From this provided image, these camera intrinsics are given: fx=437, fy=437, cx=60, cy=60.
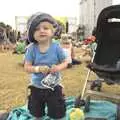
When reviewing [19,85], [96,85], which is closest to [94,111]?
[96,85]

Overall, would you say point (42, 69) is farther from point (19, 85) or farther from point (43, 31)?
point (19, 85)

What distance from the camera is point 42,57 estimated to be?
373 centimetres

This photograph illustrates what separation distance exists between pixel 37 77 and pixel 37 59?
154mm

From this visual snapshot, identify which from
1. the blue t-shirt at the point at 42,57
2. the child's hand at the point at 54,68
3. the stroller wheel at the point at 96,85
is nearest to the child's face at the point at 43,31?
the blue t-shirt at the point at 42,57

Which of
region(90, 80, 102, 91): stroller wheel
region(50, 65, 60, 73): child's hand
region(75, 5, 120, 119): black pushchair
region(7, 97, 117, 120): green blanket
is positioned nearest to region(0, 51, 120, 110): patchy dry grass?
region(90, 80, 102, 91): stroller wheel

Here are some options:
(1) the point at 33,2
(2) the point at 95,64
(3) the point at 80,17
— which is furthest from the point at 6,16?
(2) the point at 95,64

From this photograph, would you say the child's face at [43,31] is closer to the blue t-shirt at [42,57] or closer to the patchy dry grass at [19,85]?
the blue t-shirt at [42,57]

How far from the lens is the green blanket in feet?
15.0

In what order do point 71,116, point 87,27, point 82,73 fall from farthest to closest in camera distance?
point 87,27 < point 82,73 < point 71,116

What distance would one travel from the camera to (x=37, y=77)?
12.3 feet

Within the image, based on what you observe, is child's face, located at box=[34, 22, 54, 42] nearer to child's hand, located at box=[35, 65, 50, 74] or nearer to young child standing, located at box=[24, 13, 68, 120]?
young child standing, located at box=[24, 13, 68, 120]

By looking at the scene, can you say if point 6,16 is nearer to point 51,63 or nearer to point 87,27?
point 87,27

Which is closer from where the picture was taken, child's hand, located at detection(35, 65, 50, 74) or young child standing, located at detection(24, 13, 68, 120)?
child's hand, located at detection(35, 65, 50, 74)

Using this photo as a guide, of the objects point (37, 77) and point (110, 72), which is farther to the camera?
point (110, 72)
